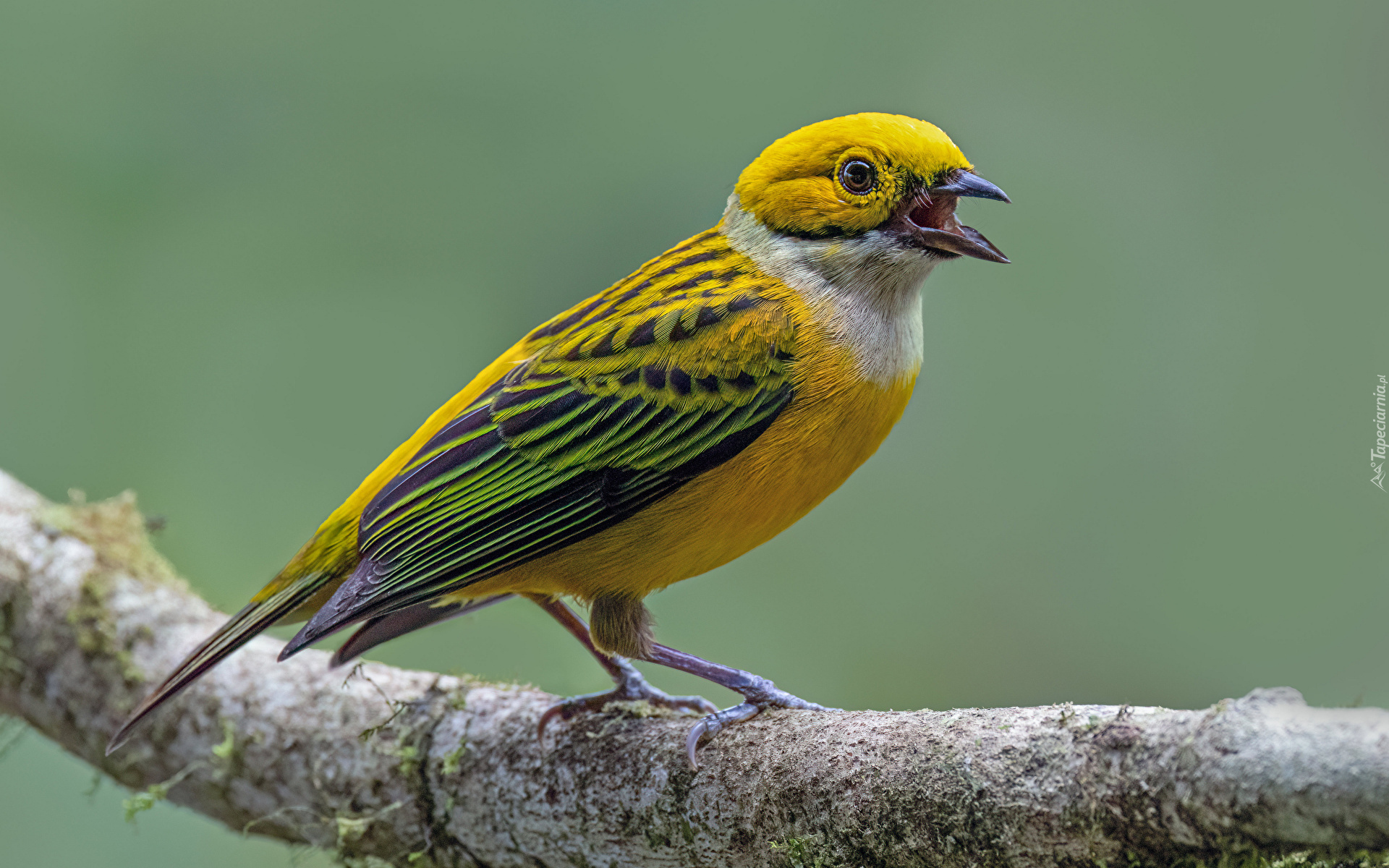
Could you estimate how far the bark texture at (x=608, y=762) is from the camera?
188cm

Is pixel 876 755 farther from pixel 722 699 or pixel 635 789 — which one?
pixel 722 699

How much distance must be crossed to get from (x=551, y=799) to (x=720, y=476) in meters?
1.15

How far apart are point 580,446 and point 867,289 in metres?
1.08

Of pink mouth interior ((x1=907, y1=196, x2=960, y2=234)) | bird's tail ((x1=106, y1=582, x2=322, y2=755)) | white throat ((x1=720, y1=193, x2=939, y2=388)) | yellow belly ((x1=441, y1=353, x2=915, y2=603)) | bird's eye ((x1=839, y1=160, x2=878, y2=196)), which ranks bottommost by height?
bird's tail ((x1=106, y1=582, x2=322, y2=755))

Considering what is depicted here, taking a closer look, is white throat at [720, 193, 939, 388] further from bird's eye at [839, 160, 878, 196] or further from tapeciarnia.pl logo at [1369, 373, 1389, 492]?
tapeciarnia.pl logo at [1369, 373, 1389, 492]

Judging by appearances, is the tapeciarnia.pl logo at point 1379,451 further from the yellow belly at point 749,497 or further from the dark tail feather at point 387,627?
the dark tail feather at point 387,627

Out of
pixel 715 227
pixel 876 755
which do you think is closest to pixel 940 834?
pixel 876 755

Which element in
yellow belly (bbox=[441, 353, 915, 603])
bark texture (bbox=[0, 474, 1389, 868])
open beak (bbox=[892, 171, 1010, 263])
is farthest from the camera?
open beak (bbox=[892, 171, 1010, 263])

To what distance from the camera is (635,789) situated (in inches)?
125

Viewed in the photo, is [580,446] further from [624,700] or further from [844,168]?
[844,168]

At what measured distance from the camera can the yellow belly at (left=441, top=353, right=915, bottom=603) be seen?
3271 millimetres

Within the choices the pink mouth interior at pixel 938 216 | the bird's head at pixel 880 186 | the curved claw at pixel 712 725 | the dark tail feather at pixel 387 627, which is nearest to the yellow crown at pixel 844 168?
the bird's head at pixel 880 186

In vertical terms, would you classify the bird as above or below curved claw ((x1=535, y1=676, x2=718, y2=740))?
above

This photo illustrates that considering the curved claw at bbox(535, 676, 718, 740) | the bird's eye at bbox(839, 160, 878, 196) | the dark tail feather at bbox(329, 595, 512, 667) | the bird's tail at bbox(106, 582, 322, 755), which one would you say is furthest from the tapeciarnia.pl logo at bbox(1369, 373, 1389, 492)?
the bird's tail at bbox(106, 582, 322, 755)
